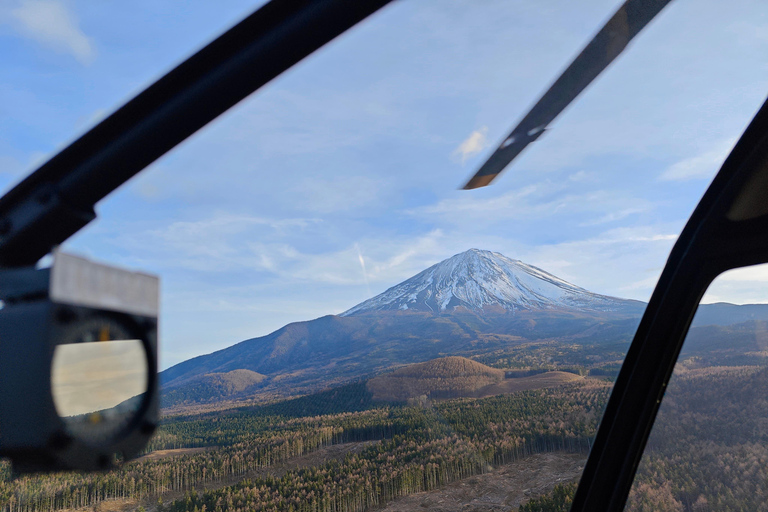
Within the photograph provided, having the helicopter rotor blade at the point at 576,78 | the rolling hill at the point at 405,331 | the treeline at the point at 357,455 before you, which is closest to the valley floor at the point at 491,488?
the treeline at the point at 357,455

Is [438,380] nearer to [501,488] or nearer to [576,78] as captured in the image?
[501,488]

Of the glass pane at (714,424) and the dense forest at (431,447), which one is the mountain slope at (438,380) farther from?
the glass pane at (714,424)

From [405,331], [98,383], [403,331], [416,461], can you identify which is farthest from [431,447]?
[403,331]

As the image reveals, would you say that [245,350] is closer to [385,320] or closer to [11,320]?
[385,320]

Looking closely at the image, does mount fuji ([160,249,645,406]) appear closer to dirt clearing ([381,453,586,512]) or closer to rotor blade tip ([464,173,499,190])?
dirt clearing ([381,453,586,512])

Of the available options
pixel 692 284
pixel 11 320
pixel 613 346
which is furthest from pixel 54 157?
pixel 613 346
